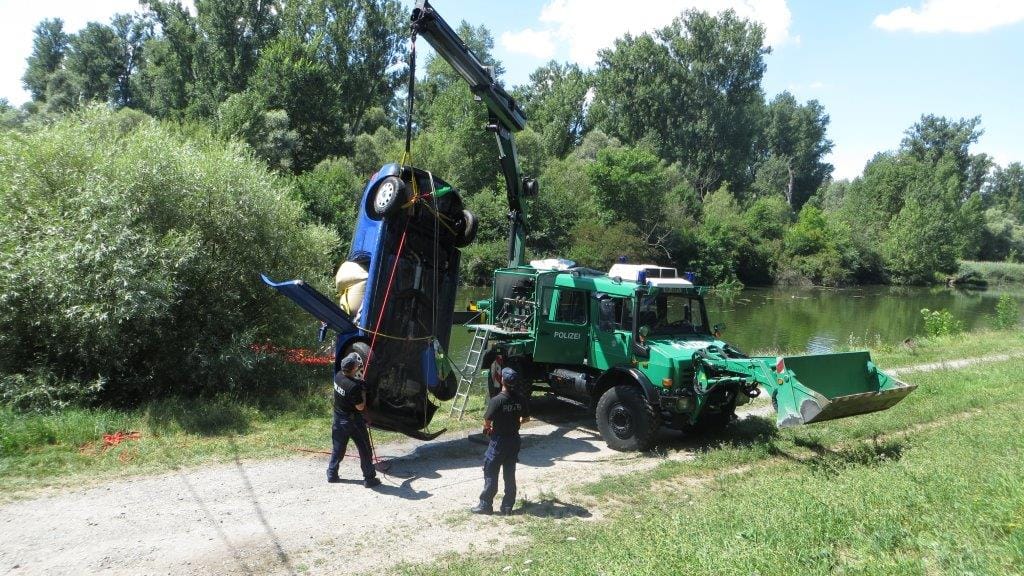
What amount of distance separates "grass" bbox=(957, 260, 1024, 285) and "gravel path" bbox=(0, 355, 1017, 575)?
80350mm

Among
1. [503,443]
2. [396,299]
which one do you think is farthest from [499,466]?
[396,299]

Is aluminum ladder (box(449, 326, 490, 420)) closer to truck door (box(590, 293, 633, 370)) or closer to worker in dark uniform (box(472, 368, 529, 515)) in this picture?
truck door (box(590, 293, 633, 370))

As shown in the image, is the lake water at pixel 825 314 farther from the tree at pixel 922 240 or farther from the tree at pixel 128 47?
the tree at pixel 128 47

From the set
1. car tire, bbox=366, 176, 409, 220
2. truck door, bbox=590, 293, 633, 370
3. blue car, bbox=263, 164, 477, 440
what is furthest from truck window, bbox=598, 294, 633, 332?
car tire, bbox=366, 176, 409, 220

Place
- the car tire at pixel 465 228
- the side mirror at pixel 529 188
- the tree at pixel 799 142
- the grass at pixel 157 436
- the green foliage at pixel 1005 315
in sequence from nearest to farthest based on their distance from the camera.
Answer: the grass at pixel 157 436 < the car tire at pixel 465 228 < the side mirror at pixel 529 188 < the green foliage at pixel 1005 315 < the tree at pixel 799 142

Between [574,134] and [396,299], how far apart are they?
62.9 m

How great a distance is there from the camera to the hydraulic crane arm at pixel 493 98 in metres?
11.3

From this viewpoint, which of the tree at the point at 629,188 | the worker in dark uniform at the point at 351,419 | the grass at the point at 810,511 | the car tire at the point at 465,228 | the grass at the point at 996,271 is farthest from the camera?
Answer: the grass at the point at 996,271

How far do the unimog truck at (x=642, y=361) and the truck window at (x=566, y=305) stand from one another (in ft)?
0.06

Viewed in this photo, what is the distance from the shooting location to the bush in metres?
11.1

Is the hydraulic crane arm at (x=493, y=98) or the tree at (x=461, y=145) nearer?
the hydraulic crane arm at (x=493, y=98)

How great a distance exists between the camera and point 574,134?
7038 cm

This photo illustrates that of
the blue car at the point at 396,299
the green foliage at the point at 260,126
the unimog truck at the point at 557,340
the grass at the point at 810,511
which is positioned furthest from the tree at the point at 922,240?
the blue car at the point at 396,299

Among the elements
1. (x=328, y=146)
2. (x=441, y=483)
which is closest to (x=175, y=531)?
(x=441, y=483)
